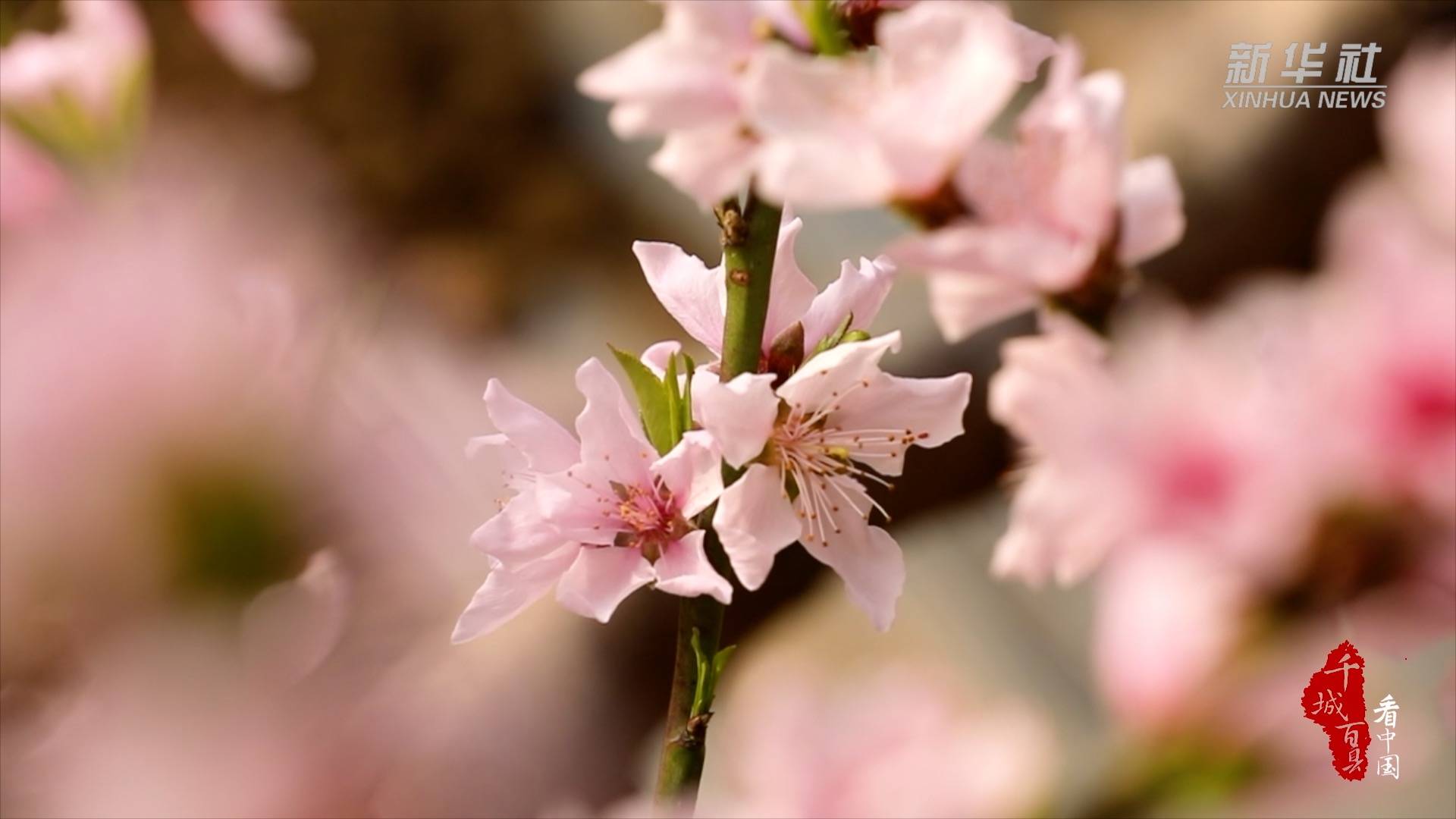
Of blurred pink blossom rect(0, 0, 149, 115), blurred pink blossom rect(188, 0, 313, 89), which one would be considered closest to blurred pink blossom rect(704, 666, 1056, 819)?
A: blurred pink blossom rect(0, 0, 149, 115)

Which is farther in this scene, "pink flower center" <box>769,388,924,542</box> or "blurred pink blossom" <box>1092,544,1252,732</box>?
"pink flower center" <box>769,388,924,542</box>

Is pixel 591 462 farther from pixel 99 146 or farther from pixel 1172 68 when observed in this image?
pixel 1172 68

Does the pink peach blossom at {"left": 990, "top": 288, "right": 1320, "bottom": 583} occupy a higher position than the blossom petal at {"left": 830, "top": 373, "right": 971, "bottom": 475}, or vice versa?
the blossom petal at {"left": 830, "top": 373, "right": 971, "bottom": 475}

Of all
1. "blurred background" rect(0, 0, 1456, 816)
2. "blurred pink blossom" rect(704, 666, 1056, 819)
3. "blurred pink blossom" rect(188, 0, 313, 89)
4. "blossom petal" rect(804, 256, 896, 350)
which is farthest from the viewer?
"blurred pink blossom" rect(188, 0, 313, 89)

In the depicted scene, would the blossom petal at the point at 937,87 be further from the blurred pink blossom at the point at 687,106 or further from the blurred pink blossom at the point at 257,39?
the blurred pink blossom at the point at 257,39

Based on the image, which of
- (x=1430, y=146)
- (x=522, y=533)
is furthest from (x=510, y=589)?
(x=1430, y=146)

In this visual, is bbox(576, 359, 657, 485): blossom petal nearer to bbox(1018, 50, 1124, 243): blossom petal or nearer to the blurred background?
the blurred background
